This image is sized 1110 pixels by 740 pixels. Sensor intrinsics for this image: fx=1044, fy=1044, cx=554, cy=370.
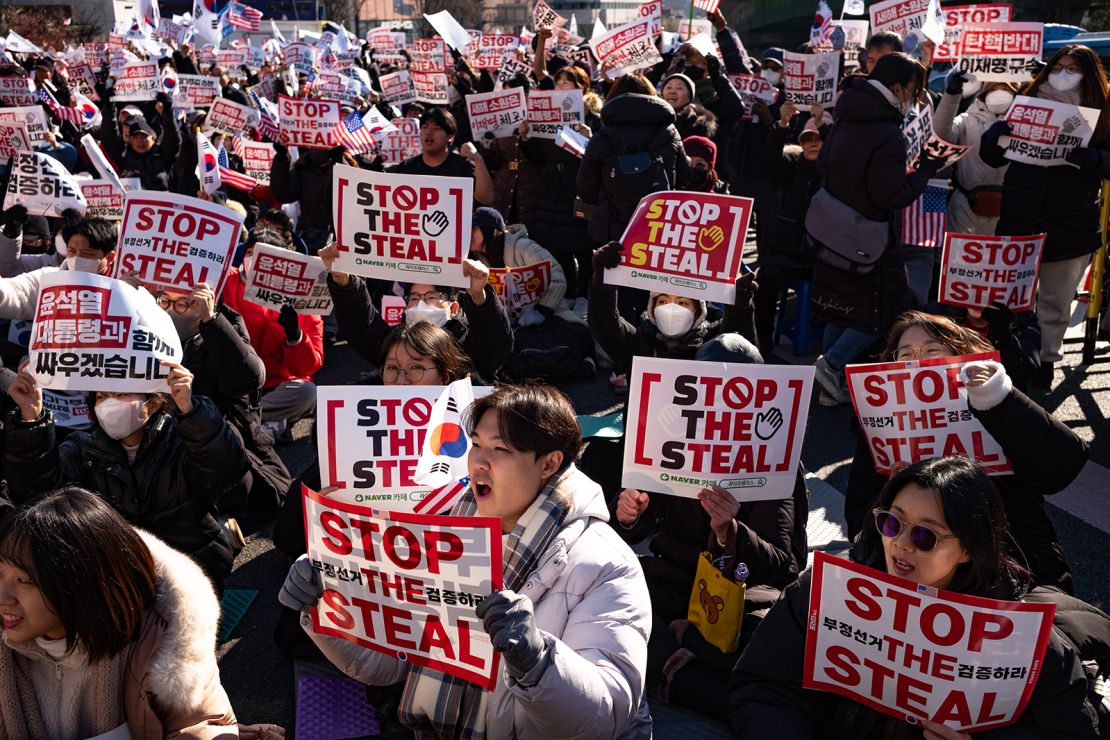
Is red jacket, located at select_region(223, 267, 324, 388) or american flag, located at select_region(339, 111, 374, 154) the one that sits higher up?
american flag, located at select_region(339, 111, 374, 154)

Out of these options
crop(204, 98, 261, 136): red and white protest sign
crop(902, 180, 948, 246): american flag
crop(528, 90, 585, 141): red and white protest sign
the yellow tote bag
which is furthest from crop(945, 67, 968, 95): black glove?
crop(204, 98, 261, 136): red and white protest sign

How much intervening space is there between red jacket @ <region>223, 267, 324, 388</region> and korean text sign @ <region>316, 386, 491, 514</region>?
2.84 m

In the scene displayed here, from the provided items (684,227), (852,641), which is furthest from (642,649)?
(684,227)

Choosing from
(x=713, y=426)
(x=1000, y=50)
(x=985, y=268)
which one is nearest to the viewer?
(x=713, y=426)

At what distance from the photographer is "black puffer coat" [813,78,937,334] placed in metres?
6.49

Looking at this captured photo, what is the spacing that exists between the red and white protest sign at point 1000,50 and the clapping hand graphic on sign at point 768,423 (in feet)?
18.2

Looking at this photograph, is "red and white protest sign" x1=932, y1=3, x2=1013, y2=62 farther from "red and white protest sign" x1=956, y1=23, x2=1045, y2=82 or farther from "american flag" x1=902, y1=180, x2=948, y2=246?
"american flag" x1=902, y1=180, x2=948, y2=246

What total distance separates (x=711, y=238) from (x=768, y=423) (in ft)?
4.68

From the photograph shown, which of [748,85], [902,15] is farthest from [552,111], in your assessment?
[902,15]

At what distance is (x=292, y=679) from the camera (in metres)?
4.20

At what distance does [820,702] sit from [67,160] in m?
10.2

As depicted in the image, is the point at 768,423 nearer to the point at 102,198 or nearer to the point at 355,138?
the point at 102,198

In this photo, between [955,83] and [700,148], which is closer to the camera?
[955,83]

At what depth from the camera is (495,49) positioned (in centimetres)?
1561
